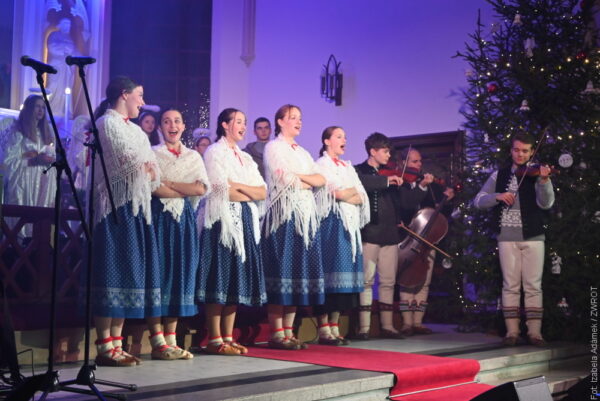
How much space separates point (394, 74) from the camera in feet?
32.3

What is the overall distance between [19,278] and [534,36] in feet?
17.2

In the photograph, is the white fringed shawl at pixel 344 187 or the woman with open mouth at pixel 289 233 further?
the white fringed shawl at pixel 344 187

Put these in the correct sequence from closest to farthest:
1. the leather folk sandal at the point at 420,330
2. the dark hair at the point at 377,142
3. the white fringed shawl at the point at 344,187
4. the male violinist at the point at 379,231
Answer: the white fringed shawl at the point at 344,187 < the male violinist at the point at 379,231 < the dark hair at the point at 377,142 < the leather folk sandal at the point at 420,330

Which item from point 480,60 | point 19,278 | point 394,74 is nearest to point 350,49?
point 394,74

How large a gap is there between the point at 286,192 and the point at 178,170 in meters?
0.95

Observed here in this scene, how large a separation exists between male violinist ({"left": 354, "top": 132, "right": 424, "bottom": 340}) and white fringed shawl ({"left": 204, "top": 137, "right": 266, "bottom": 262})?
1.47 m

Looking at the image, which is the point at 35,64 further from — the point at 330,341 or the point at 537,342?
the point at 537,342

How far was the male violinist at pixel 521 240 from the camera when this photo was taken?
684 centimetres

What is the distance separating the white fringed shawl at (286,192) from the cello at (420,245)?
1.61 m

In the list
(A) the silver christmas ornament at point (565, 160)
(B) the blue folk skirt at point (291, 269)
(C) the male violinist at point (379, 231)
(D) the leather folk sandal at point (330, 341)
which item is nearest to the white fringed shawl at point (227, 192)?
(B) the blue folk skirt at point (291, 269)

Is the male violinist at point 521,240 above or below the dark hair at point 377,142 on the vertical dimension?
below

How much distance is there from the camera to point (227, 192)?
538 cm

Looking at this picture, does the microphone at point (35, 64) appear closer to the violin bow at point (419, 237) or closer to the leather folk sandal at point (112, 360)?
the leather folk sandal at point (112, 360)

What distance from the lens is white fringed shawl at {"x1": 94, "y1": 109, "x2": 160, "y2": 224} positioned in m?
4.81
